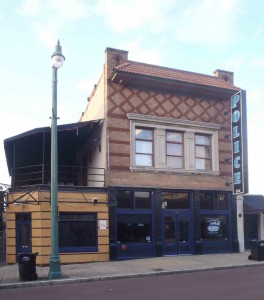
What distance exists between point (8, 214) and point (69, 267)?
13.6 feet

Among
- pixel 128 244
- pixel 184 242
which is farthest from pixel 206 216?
pixel 128 244

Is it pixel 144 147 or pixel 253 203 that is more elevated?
pixel 144 147

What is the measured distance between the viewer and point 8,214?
1881 cm

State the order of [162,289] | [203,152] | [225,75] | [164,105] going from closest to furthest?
[162,289] → [164,105] → [203,152] → [225,75]

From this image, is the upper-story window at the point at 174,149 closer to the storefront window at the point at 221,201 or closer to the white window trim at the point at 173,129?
the white window trim at the point at 173,129

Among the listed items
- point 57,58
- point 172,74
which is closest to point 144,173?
point 172,74

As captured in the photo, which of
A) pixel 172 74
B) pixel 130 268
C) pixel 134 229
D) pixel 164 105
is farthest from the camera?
pixel 172 74

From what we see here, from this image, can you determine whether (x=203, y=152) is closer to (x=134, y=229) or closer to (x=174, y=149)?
(x=174, y=149)

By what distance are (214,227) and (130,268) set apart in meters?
6.81

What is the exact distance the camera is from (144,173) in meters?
20.1

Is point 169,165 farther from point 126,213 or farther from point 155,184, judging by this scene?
point 126,213

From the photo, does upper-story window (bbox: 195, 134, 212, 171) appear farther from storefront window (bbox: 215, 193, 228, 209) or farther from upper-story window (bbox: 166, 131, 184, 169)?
storefront window (bbox: 215, 193, 228, 209)

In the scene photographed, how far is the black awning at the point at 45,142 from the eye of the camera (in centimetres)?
1898

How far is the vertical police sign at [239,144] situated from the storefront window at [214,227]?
5.61 feet
